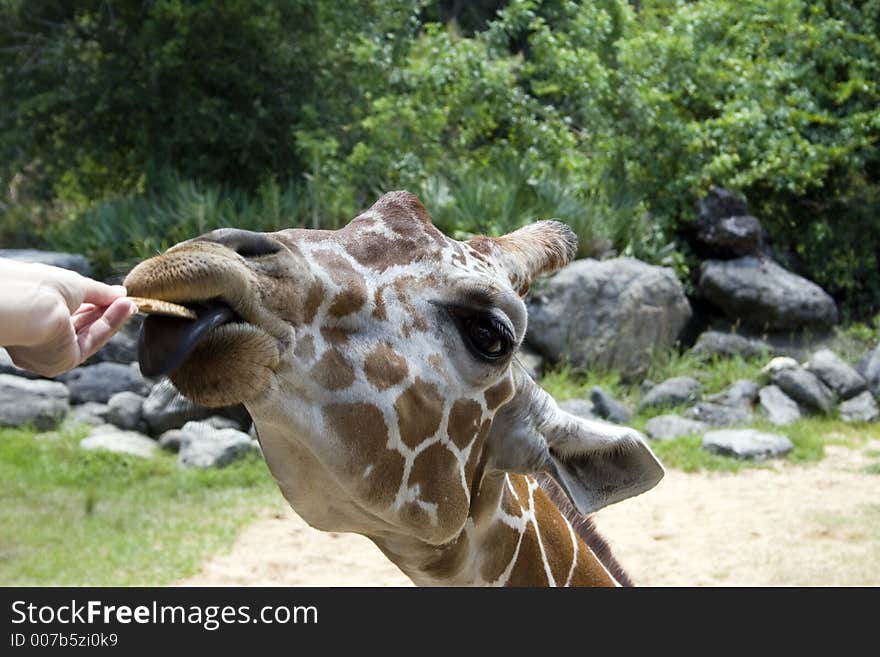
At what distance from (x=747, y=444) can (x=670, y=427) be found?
81 centimetres

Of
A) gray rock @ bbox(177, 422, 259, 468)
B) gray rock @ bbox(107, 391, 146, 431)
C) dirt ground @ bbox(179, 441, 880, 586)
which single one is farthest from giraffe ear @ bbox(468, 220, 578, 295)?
gray rock @ bbox(107, 391, 146, 431)

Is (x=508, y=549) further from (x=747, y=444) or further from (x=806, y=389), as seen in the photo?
(x=806, y=389)

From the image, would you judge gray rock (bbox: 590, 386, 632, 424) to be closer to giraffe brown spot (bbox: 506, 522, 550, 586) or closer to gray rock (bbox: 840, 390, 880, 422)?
gray rock (bbox: 840, 390, 880, 422)

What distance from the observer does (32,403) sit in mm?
9961

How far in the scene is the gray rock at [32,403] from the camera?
9867 millimetres

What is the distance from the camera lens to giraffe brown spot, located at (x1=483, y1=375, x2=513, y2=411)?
2445 millimetres

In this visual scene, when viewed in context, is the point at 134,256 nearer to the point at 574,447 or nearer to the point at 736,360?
the point at 736,360

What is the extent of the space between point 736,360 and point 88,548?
7.44 metres

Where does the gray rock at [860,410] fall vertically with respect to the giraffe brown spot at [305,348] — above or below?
below

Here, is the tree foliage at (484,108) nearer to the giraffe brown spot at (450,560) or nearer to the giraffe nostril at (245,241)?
the giraffe brown spot at (450,560)

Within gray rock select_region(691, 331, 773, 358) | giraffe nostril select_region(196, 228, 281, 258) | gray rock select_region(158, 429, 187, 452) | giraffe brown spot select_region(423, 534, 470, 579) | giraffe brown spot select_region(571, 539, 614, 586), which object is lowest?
gray rock select_region(158, 429, 187, 452)

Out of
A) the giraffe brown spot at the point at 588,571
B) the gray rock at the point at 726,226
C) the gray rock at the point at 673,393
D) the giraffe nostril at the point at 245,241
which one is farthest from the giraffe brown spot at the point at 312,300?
the gray rock at the point at 726,226

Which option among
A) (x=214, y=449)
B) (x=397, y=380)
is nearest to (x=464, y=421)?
(x=397, y=380)

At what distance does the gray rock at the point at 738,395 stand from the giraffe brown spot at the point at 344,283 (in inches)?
372
